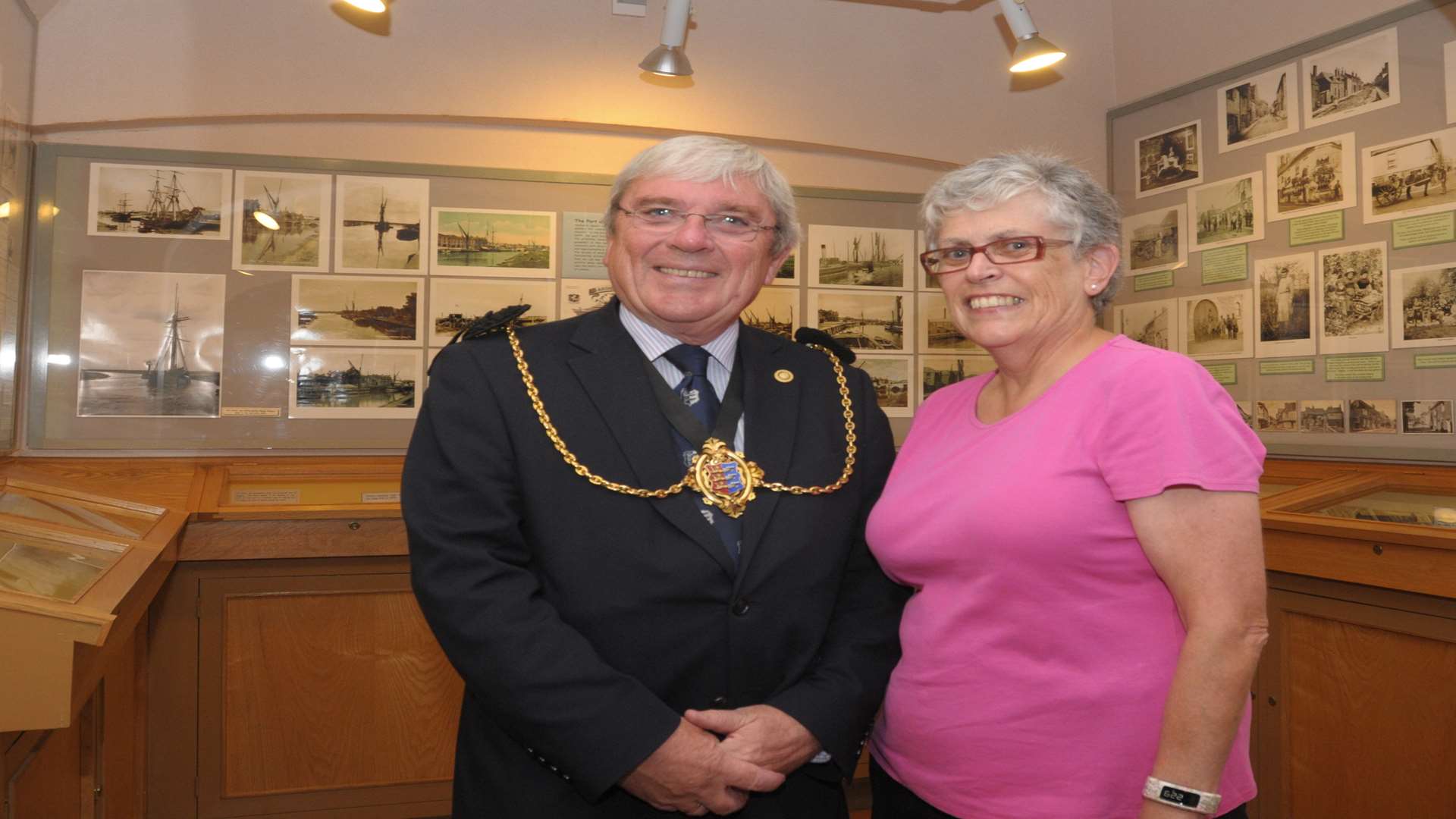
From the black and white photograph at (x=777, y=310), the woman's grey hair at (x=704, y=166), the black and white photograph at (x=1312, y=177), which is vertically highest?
the black and white photograph at (x=1312, y=177)

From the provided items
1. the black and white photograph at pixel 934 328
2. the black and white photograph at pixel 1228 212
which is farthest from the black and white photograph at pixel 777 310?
the black and white photograph at pixel 1228 212

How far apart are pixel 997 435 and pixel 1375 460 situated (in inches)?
96.1

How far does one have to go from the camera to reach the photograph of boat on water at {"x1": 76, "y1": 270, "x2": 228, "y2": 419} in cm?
370

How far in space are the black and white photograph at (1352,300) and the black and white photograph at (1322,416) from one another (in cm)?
18

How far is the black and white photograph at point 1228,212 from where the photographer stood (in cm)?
386

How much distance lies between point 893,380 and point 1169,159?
1.45 meters

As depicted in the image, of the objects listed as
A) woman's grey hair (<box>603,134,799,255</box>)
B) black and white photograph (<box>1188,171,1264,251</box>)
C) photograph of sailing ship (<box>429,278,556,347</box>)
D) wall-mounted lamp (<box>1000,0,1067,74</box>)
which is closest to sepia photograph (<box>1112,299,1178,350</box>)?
black and white photograph (<box>1188,171,1264,251</box>)

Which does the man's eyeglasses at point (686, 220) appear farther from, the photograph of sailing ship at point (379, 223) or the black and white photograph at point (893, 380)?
the black and white photograph at point (893, 380)

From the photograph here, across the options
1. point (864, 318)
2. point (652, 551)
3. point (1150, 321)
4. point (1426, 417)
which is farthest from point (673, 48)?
point (1426, 417)

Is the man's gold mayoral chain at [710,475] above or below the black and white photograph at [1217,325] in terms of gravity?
below

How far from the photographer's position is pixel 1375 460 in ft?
11.3

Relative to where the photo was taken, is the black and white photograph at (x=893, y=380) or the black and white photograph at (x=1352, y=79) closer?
the black and white photograph at (x=1352, y=79)

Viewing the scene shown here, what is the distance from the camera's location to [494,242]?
4.11 metres

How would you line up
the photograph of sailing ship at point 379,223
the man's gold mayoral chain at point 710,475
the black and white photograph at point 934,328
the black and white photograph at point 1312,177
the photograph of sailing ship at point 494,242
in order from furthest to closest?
the black and white photograph at point 934,328, the photograph of sailing ship at point 494,242, the photograph of sailing ship at point 379,223, the black and white photograph at point 1312,177, the man's gold mayoral chain at point 710,475
